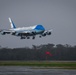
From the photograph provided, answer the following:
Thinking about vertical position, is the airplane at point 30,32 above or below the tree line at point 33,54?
above

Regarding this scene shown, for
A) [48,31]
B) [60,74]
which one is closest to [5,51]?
[48,31]

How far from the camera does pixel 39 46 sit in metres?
159

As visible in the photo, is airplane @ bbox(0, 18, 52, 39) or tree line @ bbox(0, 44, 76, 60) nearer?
airplane @ bbox(0, 18, 52, 39)

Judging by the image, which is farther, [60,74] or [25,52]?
[25,52]

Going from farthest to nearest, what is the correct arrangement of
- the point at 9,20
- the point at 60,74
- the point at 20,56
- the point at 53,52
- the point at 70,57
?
1. the point at 9,20
2. the point at 53,52
3. the point at 20,56
4. the point at 70,57
5. the point at 60,74

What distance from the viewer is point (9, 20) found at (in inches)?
5969

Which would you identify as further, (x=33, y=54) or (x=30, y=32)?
(x=33, y=54)

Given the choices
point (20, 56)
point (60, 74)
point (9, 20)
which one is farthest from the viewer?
point (9, 20)

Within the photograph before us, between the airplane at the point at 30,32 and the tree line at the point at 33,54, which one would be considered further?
the tree line at the point at 33,54

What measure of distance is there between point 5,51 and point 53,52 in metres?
16.5

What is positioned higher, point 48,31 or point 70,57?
point 48,31

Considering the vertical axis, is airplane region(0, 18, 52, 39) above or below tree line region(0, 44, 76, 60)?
above

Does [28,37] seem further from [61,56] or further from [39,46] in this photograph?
[39,46]

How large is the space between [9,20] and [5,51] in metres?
18.5
